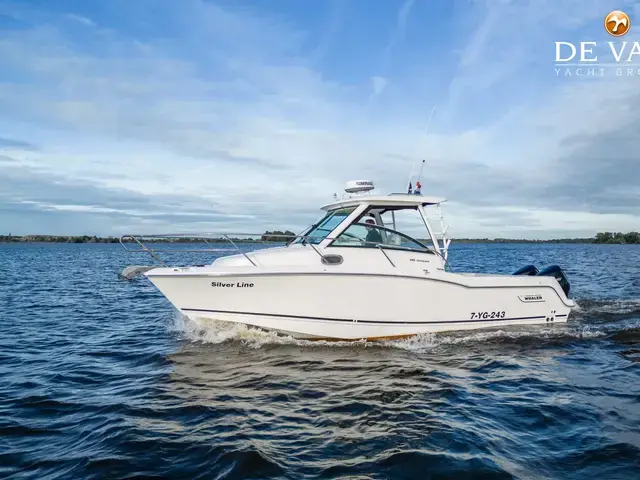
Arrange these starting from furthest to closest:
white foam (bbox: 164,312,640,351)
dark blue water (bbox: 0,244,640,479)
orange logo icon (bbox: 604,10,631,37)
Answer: orange logo icon (bbox: 604,10,631,37) → white foam (bbox: 164,312,640,351) → dark blue water (bbox: 0,244,640,479)

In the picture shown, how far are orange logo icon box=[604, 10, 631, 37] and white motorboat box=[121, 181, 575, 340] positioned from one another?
29.3 feet

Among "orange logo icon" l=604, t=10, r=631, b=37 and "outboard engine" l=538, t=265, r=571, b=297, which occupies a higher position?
"orange logo icon" l=604, t=10, r=631, b=37

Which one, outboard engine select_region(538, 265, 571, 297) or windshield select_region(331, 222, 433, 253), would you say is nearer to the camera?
windshield select_region(331, 222, 433, 253)

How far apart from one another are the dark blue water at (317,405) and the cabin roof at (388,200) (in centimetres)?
281

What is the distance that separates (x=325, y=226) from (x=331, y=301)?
1.64 meters

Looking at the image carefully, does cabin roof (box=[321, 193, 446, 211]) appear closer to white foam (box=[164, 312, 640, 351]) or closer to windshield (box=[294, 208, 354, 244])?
windshield (box=[294, 208, 354, 244])

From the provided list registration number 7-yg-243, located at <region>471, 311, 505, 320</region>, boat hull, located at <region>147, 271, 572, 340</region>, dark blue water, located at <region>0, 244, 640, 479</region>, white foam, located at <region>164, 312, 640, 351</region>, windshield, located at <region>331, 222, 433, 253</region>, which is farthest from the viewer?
registration number 7-yg-243, located at <region>471, 311, 505, 320</region>

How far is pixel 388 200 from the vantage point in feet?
31.6

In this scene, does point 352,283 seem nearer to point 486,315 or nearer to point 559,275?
point 486,315

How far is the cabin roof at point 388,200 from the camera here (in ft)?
31.1

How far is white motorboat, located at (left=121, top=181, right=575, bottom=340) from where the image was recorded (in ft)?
28.3

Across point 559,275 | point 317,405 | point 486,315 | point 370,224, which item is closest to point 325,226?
point 370,224

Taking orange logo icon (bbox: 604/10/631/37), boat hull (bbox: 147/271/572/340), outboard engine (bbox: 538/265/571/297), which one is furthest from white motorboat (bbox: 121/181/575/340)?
orange logo icon (bbox: 604/10/631/37)

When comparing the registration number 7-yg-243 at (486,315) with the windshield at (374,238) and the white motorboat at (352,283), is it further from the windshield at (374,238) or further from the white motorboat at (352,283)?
the windshield at (374,238)
